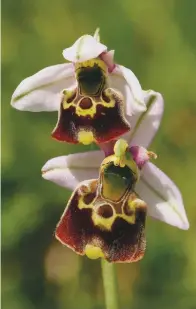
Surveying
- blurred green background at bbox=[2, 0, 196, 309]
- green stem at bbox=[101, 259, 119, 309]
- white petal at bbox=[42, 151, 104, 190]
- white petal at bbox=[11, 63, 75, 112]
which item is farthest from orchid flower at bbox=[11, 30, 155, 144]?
blurred green background at bbox=[2, 0, 196, 309]

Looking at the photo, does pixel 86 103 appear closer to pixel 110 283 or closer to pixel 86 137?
pixel 86 137

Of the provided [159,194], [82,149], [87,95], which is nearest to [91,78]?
[87,95]

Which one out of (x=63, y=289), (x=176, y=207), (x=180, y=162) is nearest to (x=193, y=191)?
(x=180, y=162)

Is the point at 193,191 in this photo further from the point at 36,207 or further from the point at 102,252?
the point at 102,252

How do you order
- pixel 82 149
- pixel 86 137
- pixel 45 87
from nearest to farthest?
pixel 86 137 → pixel 45 87 → pixel 82 149

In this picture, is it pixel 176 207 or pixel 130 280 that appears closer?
pixel 176 207

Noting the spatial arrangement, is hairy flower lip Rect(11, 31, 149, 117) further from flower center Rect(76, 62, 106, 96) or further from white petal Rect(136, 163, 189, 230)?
white petal Rect(136, 163, 189, 230)

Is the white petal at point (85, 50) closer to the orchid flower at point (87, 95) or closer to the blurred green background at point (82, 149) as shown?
the orchid flower at point (87, 95)
